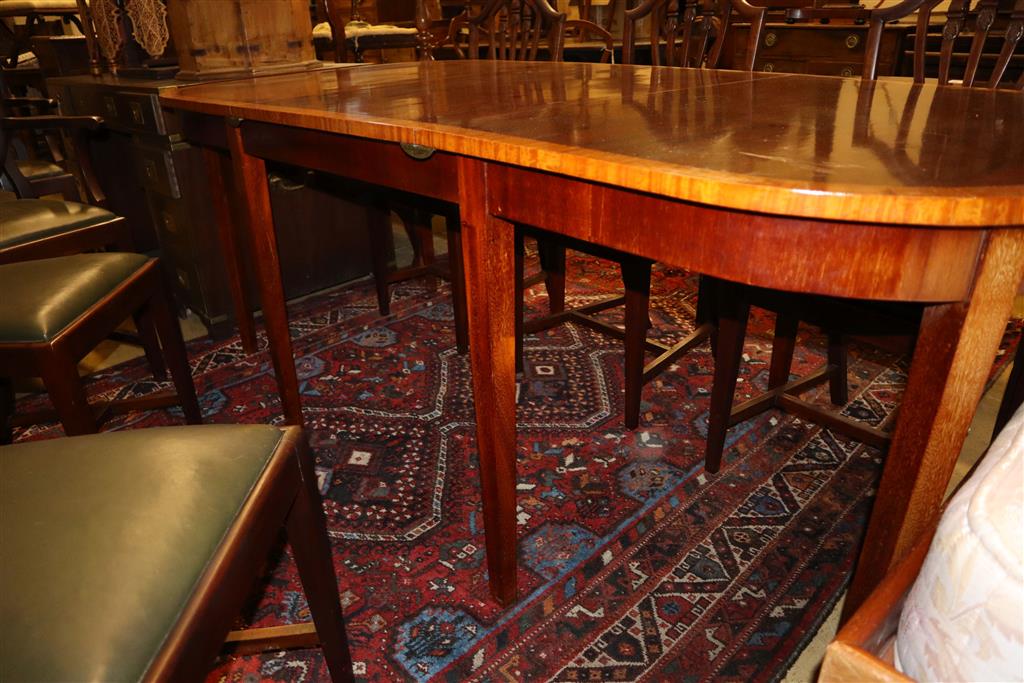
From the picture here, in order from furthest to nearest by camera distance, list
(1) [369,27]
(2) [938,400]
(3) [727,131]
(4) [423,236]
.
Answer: (1) [369,27] → (4) [423,236] → (3) [727,131] → (2) [938,400]

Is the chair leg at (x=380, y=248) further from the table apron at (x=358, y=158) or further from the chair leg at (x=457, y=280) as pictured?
the table apron at (x=358, y=158)

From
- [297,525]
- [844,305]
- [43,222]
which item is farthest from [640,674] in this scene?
[43,222]

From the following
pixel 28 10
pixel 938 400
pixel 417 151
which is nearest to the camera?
pixel 938 400

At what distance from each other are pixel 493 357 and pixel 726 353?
2.20 feet

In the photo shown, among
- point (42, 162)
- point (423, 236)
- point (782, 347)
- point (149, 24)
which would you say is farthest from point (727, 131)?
point (42, 162)

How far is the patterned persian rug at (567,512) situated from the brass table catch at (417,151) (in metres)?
0.85

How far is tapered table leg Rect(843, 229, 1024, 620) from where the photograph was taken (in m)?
0.67

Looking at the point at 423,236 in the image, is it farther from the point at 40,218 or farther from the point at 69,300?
the point at 69,300

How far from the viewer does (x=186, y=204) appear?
2.36 meters

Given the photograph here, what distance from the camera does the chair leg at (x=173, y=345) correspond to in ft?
5.63

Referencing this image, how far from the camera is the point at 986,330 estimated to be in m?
0.70

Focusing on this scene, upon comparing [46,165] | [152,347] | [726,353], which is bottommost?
[152,347]

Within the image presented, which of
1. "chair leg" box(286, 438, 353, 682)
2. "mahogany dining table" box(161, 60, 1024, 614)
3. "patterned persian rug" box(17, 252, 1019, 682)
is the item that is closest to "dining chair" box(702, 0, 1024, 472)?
"patterned persian rug" box(17, 252, 1019, 682)

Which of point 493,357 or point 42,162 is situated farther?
point 42,162
